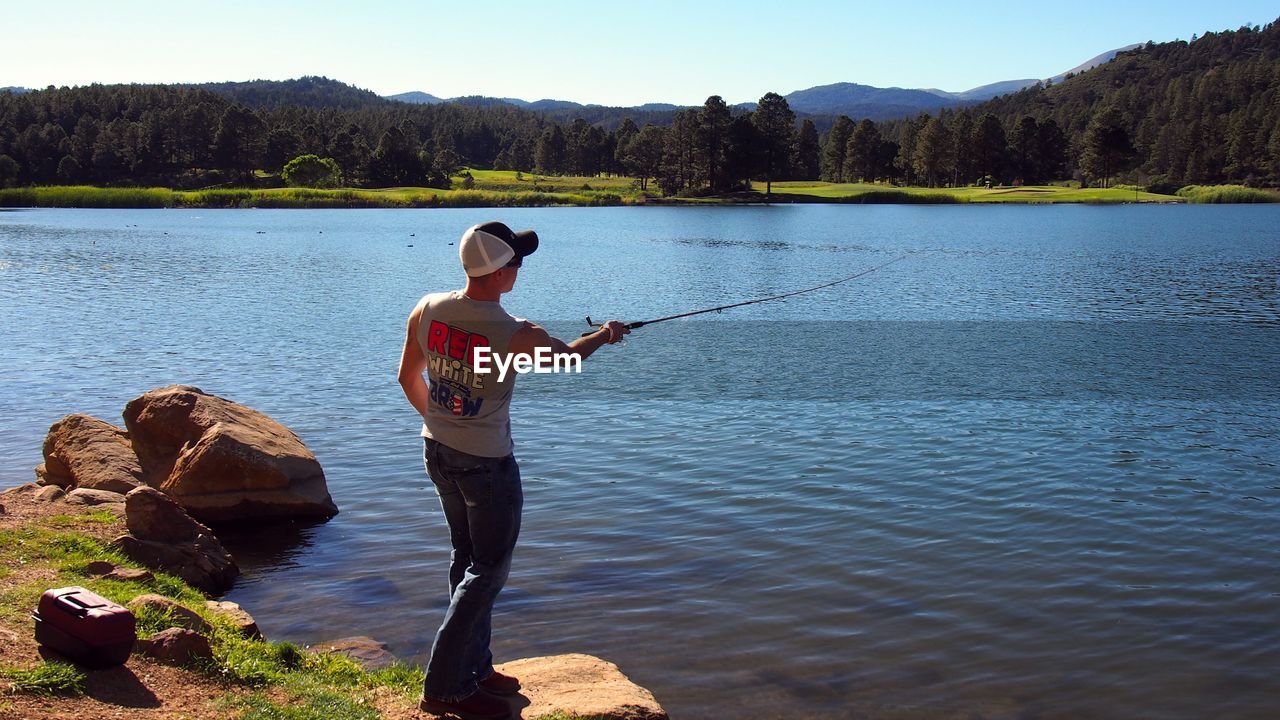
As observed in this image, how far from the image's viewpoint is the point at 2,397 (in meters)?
18.7

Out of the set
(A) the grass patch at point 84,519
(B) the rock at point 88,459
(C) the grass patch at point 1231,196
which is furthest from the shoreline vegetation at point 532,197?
(A) the grass patch at point 84,519

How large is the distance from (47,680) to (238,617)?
240 cm

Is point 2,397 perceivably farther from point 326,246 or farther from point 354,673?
point 326,246

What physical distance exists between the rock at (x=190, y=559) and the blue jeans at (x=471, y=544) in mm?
4139

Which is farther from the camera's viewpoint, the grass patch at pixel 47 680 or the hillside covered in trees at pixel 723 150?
the hillside covered in trees at pixel 723 150

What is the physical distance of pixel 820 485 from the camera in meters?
13.4

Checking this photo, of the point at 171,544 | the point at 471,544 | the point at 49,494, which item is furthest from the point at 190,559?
the point at 471,544

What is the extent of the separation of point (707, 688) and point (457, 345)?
3.62 metres

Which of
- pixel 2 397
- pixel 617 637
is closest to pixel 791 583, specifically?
pixel 617 637

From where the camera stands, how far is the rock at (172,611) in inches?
274

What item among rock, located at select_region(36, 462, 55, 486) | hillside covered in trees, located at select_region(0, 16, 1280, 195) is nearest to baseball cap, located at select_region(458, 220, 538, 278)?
rock, located at select_region(36, 462, 55, 486)

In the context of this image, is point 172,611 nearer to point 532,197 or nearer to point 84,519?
point 84,519

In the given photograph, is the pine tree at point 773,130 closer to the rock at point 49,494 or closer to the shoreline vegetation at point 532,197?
the shoreline vegetation at point 532,197

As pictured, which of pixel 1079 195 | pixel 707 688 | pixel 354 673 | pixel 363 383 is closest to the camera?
pixel 354 673
